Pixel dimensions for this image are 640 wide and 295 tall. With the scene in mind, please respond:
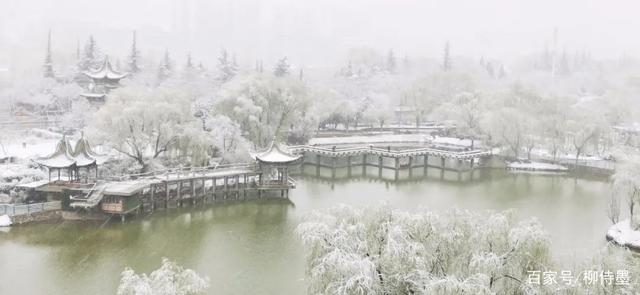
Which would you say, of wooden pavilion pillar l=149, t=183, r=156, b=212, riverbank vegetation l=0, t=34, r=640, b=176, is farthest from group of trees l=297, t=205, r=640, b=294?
riverbank vegetation l=0, t=34, r=640, b=176

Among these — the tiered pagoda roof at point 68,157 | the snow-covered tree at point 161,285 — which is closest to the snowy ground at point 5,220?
the tiered pagoda roof at point 68,157

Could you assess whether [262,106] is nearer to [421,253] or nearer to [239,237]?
[239,237]

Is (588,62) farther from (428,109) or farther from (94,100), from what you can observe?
(94,100)

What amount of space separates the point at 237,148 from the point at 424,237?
97.8 feet

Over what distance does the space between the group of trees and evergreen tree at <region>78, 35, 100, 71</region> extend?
56.1 m

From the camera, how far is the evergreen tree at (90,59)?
6706 cm

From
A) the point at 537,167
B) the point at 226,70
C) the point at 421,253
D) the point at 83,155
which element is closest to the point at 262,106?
the point at 83,155

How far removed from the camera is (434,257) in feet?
56.8

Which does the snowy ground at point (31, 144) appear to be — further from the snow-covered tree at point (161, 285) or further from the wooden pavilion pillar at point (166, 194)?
the snow-covered tree at point (161, 285)

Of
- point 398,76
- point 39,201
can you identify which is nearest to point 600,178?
point 39,201

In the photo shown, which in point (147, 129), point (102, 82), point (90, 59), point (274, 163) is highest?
point (90, 59)

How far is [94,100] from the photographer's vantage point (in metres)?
55.1

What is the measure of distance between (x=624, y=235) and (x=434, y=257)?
18.4 metres

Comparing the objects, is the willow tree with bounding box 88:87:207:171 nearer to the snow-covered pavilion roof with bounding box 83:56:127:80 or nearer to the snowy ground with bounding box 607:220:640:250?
the snow-covered pavilion roof with bounding box 83:56:127:80
